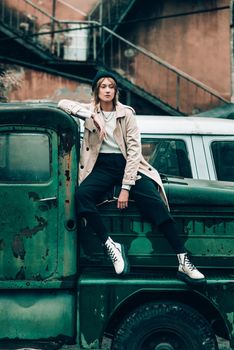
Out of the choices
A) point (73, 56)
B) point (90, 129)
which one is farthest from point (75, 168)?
point (73, 56)

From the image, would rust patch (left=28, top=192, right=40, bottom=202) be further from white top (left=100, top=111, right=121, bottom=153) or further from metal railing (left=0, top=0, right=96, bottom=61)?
metal railing (left=0, top=0, right=96, bottom=61)

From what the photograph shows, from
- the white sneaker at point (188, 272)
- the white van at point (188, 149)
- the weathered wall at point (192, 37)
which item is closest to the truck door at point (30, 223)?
the white sneaker at point (188, 272)

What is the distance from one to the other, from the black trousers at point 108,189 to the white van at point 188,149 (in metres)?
2.09

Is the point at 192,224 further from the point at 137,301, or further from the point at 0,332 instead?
the point at 0,332

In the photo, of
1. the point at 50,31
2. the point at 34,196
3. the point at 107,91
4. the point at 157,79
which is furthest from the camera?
the point at 157,79

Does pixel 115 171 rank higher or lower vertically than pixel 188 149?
lower

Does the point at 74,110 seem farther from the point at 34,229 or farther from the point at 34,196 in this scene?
the point at 34,229

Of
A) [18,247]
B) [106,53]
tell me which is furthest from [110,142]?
[106,53]

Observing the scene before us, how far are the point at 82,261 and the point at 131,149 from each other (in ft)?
3.17

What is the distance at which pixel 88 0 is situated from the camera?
18.7 m

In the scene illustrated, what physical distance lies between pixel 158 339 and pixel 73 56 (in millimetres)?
12682

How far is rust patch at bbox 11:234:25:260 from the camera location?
5793mm

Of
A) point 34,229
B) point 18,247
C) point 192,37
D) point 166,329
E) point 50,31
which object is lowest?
point 166,329

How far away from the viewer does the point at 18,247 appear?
19.0 ft
